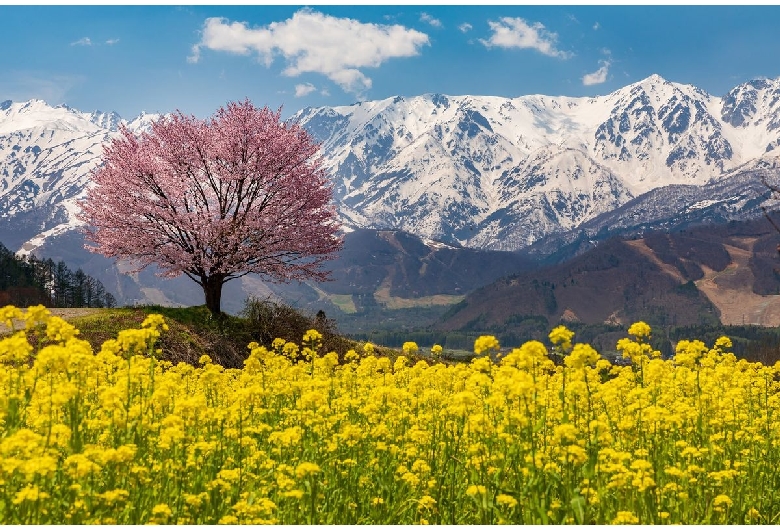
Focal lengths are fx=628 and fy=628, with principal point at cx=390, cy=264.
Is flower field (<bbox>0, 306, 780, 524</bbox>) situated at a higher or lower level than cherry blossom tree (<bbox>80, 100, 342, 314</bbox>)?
lower

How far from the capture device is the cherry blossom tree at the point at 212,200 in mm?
36719

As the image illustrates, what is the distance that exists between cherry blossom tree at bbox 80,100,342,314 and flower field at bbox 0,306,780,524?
83.5ft

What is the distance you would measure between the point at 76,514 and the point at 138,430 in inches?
63.6

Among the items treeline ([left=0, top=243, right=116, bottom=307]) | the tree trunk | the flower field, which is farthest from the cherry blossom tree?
treeline ([left=0, top=243, right=116, bottom=307])

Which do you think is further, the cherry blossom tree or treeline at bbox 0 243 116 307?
treeline at bbox 0 243 116 307

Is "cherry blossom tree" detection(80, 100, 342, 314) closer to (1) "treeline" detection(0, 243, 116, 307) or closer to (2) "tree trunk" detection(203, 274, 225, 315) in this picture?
(2) "tree trunk" detection(203, 274, 225, 315)

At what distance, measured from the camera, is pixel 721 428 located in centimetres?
1197

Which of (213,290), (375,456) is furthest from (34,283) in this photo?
(375,456)

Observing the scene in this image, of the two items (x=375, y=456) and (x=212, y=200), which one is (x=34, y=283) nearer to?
(x=212, y=200)

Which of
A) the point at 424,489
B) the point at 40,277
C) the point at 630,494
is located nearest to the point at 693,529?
the point at 630,494

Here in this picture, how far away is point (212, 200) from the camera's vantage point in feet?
126

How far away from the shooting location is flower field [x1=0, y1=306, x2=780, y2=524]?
7332mm

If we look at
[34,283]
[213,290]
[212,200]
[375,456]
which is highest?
[34,283]

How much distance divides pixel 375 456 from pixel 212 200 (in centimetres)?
3058
